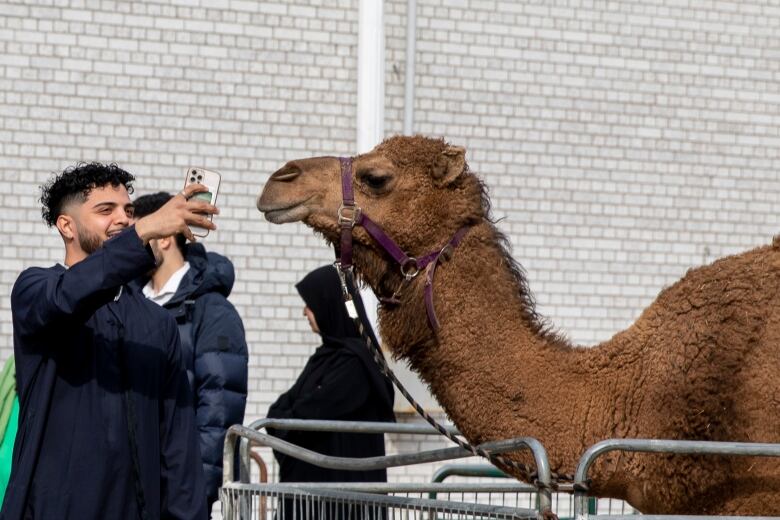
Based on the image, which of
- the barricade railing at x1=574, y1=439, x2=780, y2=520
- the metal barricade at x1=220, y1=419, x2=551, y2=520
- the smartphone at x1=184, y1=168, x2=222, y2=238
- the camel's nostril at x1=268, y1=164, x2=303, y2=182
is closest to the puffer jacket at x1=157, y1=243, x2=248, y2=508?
the metal barricade at x1=220, y1=419, x2=551, y2=520

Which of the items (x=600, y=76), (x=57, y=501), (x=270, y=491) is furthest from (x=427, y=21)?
(x=57, y=501)

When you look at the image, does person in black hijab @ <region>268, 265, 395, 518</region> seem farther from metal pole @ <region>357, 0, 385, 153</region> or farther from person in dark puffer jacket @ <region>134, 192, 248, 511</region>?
metal pole @ <region>357, 0, 385, 153</region>

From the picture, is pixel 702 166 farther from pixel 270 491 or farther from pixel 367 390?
pixel 270 491

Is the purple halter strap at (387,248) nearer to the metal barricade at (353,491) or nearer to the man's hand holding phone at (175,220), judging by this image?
the metal barricade at (353,491)

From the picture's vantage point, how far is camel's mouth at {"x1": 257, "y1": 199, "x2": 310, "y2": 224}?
495 centimetres

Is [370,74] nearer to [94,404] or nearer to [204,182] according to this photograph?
[204,182]

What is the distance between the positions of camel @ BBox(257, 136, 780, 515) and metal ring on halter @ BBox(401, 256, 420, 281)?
1.4 inches

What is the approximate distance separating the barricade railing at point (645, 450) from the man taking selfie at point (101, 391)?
1.39 metres

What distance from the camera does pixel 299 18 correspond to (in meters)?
11.6

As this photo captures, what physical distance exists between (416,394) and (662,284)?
9.02 feet

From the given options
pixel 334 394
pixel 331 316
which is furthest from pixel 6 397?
pixel 331 316

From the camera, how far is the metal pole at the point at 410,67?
11.8m

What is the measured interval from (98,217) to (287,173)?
0.71m

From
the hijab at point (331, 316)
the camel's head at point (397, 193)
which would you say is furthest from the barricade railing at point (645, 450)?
the hijab at point (331, 316)
